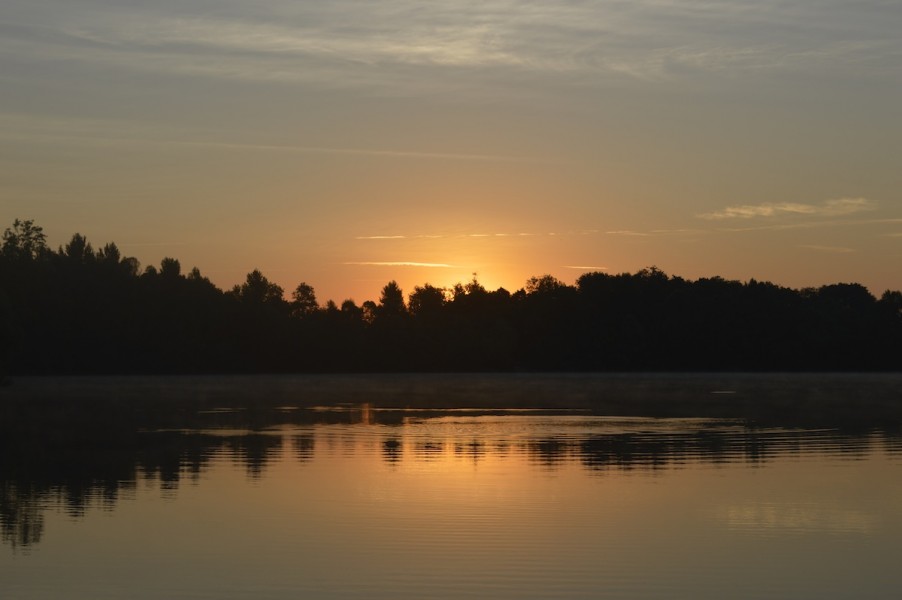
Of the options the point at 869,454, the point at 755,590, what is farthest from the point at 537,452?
A: the point at 755,590

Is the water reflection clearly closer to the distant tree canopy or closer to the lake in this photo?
the lake

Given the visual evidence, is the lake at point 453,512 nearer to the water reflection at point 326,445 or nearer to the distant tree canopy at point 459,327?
the water reflection at point 326,445

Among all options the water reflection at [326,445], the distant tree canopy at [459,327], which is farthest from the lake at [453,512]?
the distant tree canopy at [459,327]

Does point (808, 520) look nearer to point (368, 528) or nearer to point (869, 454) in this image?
point (368, 528)

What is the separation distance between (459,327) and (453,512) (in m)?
161

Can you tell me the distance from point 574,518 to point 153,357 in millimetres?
137119

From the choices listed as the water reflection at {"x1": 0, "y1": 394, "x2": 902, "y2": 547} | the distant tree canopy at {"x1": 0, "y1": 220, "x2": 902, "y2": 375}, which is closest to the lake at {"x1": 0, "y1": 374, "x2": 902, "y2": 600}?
the water reflection at {"x1": 0, "y1": 394, "x2": 902, "y2": 547}

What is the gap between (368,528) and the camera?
21484 mm

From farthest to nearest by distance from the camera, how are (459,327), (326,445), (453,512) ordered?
(459,327) < (326,445) < (453,512)

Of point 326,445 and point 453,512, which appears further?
point 326,445

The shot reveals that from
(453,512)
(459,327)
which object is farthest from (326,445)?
(459,327)

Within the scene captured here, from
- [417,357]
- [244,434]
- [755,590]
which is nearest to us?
[755,590]

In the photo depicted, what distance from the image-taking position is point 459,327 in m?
184

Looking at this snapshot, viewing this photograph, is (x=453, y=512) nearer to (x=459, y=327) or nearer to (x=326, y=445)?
(x=326, y=445)
